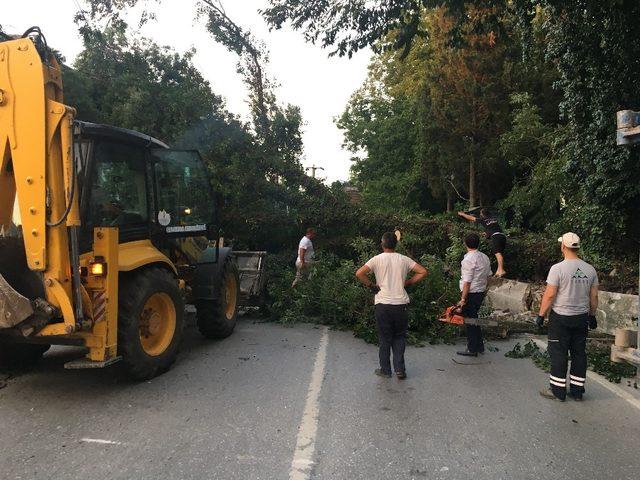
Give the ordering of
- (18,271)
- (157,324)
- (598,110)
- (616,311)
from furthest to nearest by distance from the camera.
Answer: (598,110)
(616,311)
(157,324)
(18,271)

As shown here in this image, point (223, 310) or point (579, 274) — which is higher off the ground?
point (579, 274)

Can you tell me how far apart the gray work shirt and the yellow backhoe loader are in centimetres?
417

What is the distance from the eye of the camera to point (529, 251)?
11109 mm

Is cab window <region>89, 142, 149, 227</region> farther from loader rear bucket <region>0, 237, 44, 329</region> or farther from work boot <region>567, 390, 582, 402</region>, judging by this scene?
work boot <region>567, 390, 582, 402</region>

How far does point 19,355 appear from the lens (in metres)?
5.64

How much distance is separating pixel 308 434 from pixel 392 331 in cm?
188

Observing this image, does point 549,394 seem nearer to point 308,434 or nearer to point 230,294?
point 308,434

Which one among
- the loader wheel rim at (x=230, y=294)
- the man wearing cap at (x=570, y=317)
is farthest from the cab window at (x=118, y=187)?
the man wearing cap at (x=570, y=317)

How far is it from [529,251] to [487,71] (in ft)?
28.3

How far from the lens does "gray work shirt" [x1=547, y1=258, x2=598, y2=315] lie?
4.89 meters

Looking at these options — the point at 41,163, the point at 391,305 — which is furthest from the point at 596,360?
the point at 41,163

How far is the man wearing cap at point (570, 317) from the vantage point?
16.1ft

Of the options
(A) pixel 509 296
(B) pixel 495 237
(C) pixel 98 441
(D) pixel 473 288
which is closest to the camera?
(C) pixel 98 441

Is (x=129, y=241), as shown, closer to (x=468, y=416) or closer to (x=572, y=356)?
(x=468, y=416)
